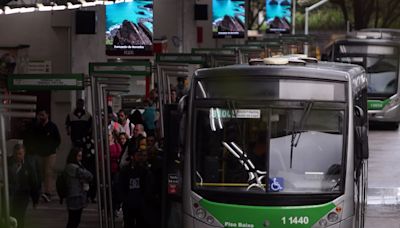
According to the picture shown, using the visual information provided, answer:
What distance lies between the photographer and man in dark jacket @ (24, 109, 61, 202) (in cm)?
1892

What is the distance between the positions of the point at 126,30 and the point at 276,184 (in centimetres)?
1136

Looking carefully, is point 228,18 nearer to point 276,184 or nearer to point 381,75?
point 381,75

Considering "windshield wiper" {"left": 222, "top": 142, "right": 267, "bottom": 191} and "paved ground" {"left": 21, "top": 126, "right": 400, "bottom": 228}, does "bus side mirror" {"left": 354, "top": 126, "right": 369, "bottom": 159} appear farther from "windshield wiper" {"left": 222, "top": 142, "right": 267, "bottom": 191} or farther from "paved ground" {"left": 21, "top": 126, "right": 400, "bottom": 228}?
"paved ground" {"left": 21, "top": 126, "right": 400, "bottom": 228}

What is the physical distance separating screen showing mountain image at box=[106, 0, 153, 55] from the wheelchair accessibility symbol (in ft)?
36.2

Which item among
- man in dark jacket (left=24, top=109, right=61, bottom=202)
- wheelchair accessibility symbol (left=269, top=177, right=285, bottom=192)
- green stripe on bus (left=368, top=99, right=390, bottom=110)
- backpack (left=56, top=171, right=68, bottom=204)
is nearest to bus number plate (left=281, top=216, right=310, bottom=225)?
wheelchair accessibility symbol (left=269, top=177, right=285, bottom=192)

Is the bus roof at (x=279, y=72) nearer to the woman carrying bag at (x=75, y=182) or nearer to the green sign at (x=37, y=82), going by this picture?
the green sign at (x=37, y=82)

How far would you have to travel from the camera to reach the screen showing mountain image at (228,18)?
37688mm

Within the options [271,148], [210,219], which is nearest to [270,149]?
[271,148]

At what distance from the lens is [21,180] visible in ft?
45.9

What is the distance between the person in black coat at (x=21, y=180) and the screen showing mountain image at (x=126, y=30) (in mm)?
9143

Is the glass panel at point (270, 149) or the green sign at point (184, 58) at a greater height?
the green sign at point (184, 58)

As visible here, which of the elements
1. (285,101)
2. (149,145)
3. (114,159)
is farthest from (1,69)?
(285,101)

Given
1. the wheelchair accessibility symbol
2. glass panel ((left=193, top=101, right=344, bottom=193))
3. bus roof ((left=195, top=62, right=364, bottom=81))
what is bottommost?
the wheelchair accessibility symbol

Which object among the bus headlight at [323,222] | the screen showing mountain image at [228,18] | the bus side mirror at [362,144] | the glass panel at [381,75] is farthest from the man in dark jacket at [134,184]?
the screen showing mountain image at [228,18]
